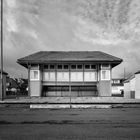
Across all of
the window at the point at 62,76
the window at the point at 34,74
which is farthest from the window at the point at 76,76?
the window at the point at 34,74

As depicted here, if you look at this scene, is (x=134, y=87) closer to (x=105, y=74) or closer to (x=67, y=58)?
(x=105, y=74)

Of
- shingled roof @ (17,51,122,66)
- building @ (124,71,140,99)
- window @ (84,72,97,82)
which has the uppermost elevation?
shingled roof @ (17,51,122,66)

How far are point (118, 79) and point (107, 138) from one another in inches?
3072

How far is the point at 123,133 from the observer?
252 inches

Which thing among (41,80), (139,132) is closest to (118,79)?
(41,80)

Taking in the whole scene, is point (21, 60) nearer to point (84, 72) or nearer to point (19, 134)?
point (84, 72)

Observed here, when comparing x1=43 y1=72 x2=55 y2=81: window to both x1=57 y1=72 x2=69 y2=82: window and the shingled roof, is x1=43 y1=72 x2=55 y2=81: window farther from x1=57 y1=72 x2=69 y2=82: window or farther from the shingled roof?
the shingled roof

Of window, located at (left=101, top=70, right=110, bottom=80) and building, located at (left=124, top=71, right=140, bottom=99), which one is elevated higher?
window, located at (left=101, top=70, right=110, bottom=80)

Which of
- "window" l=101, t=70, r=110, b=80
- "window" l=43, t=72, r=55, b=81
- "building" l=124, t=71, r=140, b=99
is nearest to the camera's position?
"building" l=124, t=71, r=140, b=99

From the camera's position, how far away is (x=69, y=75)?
104 feet

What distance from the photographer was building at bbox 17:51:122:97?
3058 cm

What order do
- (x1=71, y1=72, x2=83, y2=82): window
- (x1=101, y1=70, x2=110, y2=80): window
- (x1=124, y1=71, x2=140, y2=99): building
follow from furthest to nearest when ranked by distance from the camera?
(x1=71, y1=72, x2=83, y2=82): window → (x1=101, y1=70, x2=110, y2=80): window → (x1=124, y1=71, x2=140, y2=99): building

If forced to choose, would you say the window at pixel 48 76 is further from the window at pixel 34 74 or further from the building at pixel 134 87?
the building at pixel 134 87

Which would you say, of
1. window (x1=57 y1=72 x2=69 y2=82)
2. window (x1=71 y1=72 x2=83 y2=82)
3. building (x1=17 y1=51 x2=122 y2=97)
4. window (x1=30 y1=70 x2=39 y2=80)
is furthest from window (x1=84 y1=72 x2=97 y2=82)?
window (x1=30 y1=70 x2=39 y2=80)
